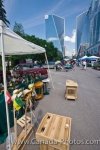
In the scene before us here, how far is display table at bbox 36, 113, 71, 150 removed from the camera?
330 cm

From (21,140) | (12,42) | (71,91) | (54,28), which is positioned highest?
(54,28)

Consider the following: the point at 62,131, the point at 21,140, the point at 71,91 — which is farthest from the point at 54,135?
the point at 71,91

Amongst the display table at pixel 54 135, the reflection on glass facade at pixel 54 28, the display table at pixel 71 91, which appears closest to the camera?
the display table at pixel 54 135

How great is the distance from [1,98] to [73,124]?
8.25ft

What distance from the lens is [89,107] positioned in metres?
6.79

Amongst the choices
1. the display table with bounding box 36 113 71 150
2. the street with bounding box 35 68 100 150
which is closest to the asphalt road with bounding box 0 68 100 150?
the street with bounding box 35 68 100 150

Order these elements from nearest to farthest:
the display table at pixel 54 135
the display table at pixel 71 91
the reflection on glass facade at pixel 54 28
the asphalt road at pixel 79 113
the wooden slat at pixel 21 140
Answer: the display table at pixel 54 135 → the wooden slat at pixel 21 140 → the asphalt road at pixel 79 113 → the display table at pixel 71 91 → the reflection on glass facade at pixel 54 28

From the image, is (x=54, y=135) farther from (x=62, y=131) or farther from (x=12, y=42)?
(x=12, y=42)

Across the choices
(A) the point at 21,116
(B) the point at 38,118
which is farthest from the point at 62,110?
(A) the point at 21,116

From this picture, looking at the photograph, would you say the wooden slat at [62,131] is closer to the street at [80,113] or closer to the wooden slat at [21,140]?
the street at [80,113]

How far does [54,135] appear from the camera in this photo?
11.4 ft

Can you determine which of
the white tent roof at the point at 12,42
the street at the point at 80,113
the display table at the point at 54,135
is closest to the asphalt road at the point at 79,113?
the street at the point at 80,113

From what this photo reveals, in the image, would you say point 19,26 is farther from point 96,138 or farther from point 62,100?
point 96,138

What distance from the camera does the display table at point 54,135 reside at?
330 cm
